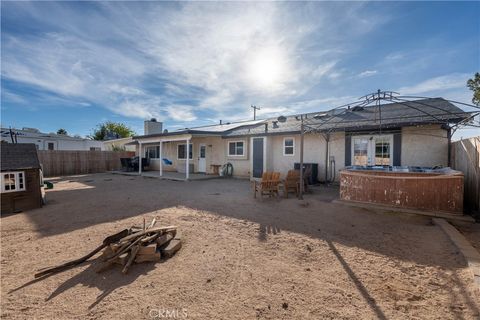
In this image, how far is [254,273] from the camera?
295cm

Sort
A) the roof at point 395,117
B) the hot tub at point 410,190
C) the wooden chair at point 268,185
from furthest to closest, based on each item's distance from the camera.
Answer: the wooden chair at point 268,185
the roof at point 395,117
the hot tub at point 410,190

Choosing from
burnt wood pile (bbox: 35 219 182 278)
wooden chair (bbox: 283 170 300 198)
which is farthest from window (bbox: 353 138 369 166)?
burnt wood pile (bbox: 35 219 182 278)

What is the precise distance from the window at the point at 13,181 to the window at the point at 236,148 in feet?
32.3

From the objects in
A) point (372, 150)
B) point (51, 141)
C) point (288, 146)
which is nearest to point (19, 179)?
point (288, 146)

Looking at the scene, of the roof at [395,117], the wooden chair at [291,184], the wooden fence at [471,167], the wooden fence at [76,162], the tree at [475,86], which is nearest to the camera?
the wooden fence at [471,167]

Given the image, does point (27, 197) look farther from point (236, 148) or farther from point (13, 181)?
point (236, 148)

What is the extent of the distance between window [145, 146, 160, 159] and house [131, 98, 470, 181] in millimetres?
2997

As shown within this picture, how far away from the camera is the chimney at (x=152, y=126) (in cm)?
2153

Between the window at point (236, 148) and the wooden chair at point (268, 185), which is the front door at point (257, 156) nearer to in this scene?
the window at point (236, 148)

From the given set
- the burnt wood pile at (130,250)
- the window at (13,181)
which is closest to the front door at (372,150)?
the burnt wood pile at (130,250)

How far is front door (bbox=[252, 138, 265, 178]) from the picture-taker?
41.4ft

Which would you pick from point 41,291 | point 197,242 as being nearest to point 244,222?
point 197,242

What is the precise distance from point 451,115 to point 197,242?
9.34m

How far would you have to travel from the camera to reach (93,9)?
7.17 meters
